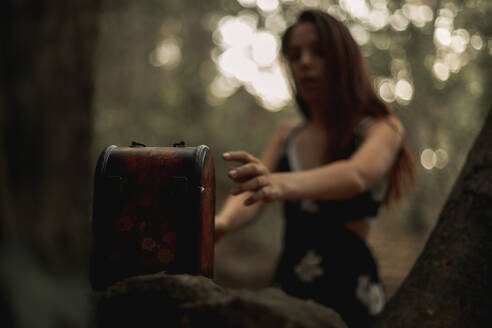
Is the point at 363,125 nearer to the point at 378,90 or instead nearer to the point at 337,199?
the point at 337,199

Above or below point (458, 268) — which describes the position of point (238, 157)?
above

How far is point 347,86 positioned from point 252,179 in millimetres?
1170

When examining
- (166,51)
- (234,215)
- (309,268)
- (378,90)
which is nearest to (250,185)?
(234,215)

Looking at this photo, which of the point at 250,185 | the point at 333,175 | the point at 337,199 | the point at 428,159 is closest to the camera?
the point at 250,185

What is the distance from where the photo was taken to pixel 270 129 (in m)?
11.4

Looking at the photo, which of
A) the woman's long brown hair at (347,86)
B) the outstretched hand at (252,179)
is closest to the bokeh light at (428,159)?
the woman's long brown hair at (347,86)

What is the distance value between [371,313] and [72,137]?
2.61m

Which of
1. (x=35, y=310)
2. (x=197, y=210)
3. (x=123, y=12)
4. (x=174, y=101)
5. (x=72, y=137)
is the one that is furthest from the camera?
(x=174, y=101)

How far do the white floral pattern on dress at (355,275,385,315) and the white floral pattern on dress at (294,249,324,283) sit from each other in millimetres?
226

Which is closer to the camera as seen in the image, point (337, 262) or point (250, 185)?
point (250, 185)

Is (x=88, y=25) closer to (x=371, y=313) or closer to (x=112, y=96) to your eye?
(x=371, y=313)

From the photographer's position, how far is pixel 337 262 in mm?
2496

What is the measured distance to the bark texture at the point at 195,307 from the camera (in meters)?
1.24

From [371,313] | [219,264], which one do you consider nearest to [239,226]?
[371,313]
